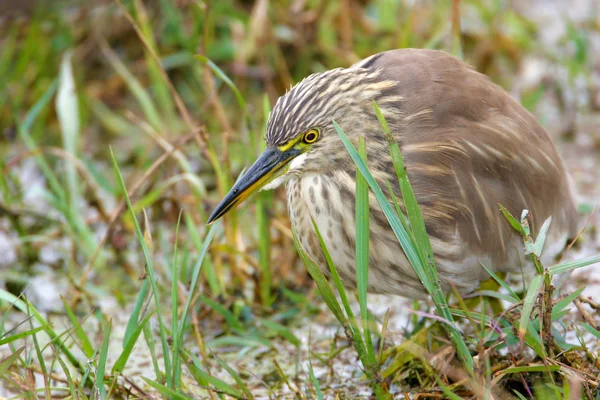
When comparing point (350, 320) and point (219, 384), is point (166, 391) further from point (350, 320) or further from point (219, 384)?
point (350, 320)

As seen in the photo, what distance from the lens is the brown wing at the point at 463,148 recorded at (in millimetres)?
2600

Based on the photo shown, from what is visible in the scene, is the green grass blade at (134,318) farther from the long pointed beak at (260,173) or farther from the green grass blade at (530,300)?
the green grass blade at (530,300)

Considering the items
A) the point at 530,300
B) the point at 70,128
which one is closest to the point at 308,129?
the point at 530,300

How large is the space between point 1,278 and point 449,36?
7.13 ft

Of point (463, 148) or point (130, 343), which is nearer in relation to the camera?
point (130, 343)

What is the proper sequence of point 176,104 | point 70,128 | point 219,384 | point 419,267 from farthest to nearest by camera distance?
point 176,104
point 70,128
point 219,384
point 419,267

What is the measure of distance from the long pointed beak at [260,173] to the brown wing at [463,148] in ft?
1.09

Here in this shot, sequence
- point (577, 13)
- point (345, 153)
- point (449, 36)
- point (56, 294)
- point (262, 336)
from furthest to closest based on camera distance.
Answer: point (577, 13)
point (449, 36)
point (56, 294)
point (262, 336)
point (345, 153)

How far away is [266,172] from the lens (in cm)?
259

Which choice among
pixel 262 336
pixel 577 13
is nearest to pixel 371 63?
pixel 262 336

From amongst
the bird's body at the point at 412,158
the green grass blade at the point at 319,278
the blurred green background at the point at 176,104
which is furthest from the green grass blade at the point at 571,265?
the blurred green background at the point at 176,104

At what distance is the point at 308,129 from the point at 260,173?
181mm

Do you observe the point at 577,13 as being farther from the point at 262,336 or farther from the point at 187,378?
the point at 187,378

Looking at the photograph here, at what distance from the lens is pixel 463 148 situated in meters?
2.62
